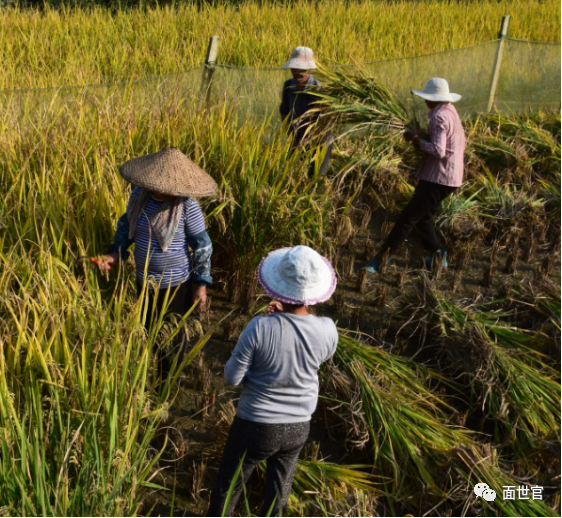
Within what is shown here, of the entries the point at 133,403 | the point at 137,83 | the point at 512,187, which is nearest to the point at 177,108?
the point at 137,83

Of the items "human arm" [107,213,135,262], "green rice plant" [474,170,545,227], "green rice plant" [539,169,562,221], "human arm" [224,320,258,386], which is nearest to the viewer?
"human arm" [224,320,258,386]

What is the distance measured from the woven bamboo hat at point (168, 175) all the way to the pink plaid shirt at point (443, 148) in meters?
1.83

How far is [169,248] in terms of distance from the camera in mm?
2525

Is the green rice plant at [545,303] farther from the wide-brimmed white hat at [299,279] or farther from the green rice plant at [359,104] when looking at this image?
the wide-brimmed white hat at [299,279]

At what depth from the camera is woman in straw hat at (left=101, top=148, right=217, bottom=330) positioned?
2422 mm

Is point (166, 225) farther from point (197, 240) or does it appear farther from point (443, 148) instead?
point (443, 148)

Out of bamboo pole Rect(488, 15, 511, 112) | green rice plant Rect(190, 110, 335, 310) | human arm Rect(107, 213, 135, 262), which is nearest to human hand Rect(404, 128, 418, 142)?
green rice plant Rect(190, 110, 335, 310)

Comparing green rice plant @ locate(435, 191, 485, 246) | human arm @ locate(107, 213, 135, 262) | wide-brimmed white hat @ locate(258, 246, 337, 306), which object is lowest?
green rice plant @ locate(435, 191, 485, 246)

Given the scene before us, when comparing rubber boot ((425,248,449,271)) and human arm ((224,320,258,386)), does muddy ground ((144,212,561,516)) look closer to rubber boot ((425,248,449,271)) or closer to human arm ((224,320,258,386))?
rubber boot ((425,248,449,271))

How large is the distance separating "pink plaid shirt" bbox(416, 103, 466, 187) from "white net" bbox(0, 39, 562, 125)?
713 millimetres

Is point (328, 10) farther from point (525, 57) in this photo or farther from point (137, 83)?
point (137, 83)

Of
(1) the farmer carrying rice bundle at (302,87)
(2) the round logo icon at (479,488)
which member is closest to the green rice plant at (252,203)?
(1) the farmer carrying rice bundle at (302,87)

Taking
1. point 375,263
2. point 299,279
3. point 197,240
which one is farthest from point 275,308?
point 375,263

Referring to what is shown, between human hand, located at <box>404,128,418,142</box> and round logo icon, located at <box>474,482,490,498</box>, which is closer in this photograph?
round logo icon, located at <box>474,482,490,498</box>
